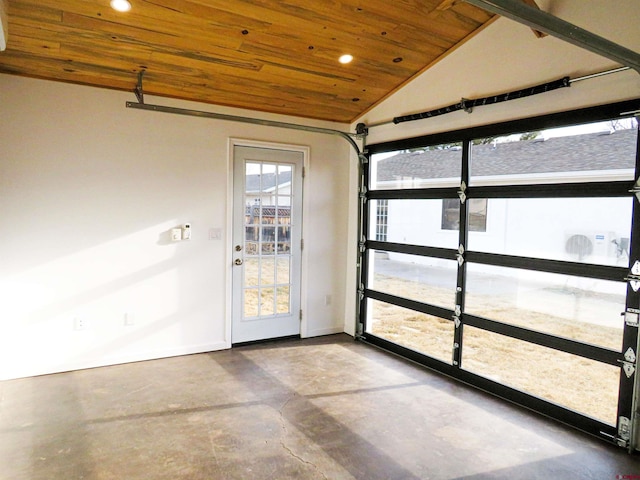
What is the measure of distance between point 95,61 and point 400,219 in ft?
10.4

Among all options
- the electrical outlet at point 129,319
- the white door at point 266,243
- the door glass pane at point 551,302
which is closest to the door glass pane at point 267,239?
the white door at point 266,243

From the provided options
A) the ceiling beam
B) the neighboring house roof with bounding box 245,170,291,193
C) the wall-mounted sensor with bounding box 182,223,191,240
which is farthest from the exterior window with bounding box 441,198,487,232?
the wall-mounted sensor with bounding box 182,223,191,240

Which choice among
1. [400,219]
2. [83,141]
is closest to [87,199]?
[83,141]

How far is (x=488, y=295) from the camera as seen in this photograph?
3.54 metres

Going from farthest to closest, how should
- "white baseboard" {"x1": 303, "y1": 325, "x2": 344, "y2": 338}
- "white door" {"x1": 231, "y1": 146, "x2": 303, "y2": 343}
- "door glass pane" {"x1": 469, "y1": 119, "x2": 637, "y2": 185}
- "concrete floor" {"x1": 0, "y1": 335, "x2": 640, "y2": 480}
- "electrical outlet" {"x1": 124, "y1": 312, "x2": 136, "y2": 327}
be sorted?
"white baseboard" {"x1": 303, "y1": 325, "x2": 344, "y2": 338} → "white door" {"x1": 231, "y1": 146, "x2": 303, "y2": 343} → "electrical outlet" {"x1": 124, "y1": 312, "x2": 136, "y2": 327} → "door glass pane" {"x1": 469, "y1": 119, "x2": 637, "y2": 185} → "concrete floor" {"x1": 0, "y1": 335, "x2": 640, "y2": 480}

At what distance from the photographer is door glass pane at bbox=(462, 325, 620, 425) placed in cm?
282

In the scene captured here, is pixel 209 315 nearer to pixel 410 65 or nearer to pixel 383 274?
pixel 383 274

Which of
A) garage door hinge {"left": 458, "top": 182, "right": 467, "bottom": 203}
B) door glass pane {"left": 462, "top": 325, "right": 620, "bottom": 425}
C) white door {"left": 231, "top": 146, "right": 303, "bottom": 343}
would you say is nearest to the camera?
door glass pane {"left": 462, "top": 325, "right": 620, "bottom": 425}

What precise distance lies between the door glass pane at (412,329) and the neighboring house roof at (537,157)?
1.43 meters

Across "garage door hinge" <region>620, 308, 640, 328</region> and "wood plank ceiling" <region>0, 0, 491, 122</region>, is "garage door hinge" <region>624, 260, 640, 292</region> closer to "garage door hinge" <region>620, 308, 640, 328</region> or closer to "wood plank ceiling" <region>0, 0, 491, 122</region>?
"garage door hinge" <region>620, 308, 640, 328</region>

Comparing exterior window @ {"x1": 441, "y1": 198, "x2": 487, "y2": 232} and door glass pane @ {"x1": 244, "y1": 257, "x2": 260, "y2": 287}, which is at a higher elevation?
exterior window @ {"x1": 441, "y1": 198, "x2": 487, "y2": 232}

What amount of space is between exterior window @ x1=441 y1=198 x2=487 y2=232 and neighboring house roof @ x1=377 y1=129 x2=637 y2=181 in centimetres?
24

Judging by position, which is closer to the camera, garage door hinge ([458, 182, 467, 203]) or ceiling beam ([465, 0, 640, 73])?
ceiling beam ([465, 0, 640, 73])

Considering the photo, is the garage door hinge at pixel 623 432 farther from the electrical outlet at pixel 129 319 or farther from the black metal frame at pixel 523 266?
the electrical outlet at pixel 129 319
